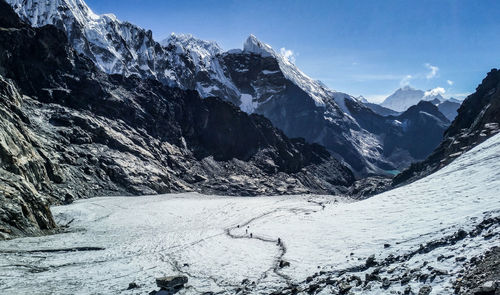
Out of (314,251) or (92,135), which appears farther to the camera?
(92,135)

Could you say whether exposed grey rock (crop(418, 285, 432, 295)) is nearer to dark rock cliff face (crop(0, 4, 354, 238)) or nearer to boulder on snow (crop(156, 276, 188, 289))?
boulder on snow (crop(156, 276, 188, 289))

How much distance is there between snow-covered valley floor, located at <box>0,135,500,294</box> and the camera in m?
21.6

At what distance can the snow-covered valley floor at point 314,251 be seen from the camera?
70.7 ft

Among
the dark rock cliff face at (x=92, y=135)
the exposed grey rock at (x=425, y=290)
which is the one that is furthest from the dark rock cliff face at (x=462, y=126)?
the exposed grey rock at (x=425, y=290)

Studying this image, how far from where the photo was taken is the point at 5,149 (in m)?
59.0

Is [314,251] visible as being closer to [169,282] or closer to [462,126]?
[169,282]

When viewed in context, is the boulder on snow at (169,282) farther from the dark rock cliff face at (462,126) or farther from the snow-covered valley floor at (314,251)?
the dark rock cliff face at (462,126)

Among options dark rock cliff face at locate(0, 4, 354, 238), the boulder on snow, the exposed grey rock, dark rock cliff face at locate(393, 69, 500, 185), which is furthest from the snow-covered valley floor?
dark rock cliff face at locate(393, 69, 500, 185)

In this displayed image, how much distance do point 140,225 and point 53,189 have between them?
3556cm

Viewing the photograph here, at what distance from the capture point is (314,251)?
34.5m

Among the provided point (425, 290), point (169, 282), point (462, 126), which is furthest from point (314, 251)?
point (462, 126)

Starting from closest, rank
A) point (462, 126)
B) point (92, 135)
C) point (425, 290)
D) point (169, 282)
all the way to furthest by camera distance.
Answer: point (425, 290), point (169, 282), point (462, 126), point (92, 135)

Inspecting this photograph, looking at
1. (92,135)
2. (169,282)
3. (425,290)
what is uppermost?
(92,135)

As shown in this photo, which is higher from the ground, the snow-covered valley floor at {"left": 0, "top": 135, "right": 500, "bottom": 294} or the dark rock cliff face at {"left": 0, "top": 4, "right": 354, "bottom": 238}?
the dark rock cliff face at {"left": 0, "top": 4, "right": 354, "bottom": 238}
